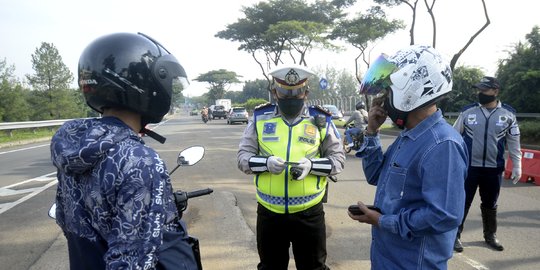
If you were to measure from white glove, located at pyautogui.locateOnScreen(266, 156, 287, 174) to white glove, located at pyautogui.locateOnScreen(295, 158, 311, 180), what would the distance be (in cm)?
12

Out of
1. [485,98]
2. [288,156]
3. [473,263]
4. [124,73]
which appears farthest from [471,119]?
[124,73]

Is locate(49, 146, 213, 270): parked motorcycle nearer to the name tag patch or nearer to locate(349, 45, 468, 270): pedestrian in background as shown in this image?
locate(349, 45, 468, 270): pedestrian in background

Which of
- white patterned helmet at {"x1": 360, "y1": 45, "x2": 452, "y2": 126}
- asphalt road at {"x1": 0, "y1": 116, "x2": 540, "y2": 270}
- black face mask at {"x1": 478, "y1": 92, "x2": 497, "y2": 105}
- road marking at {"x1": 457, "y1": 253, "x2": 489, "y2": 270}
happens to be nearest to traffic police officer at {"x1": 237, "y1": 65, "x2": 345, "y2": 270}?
white patterned helmet at {"x1": 360, "y1": 45, "x2": 452, "y2": 126}

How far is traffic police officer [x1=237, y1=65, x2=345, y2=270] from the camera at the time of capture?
267cm

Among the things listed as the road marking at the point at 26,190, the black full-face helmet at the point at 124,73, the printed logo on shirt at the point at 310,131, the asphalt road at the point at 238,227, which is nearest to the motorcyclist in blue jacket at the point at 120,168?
the black full-face helmet at the point at 124,73

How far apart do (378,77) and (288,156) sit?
1036 millimetres

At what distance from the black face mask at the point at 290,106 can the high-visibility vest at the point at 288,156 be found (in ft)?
0.24

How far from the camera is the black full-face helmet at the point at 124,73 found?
138 centimetres

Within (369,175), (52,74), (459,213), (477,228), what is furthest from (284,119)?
(52,74)

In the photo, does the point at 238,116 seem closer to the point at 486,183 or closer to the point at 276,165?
the point at 486,183

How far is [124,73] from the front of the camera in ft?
4.55

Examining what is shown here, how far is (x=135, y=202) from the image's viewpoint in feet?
3.95

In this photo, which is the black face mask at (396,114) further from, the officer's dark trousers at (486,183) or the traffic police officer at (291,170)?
the officer's dark trousers at (486,183)

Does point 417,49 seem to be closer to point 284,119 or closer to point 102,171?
point 284,119
